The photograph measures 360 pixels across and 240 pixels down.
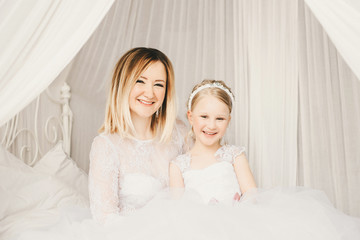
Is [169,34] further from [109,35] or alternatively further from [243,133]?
[243,133]

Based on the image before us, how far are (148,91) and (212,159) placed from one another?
1.37ft

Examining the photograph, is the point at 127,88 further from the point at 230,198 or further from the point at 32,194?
the point at 32,194

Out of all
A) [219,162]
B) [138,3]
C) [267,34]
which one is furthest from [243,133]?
[138,3]

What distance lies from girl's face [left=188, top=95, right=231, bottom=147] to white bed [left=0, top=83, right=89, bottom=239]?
0.66 meters

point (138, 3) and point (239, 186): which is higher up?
point (138, 3)

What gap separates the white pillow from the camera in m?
2.31

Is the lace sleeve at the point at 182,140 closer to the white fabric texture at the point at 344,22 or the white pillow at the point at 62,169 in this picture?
the white pillow at the point at 62,169

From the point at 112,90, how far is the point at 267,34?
77cm

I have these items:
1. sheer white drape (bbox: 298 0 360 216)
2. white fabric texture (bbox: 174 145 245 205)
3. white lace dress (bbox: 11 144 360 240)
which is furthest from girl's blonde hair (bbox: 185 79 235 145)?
white lace dress (bbox: 11 144 360 240)

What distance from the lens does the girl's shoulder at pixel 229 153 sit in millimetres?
1800

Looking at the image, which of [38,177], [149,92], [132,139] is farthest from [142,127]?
[38,177]

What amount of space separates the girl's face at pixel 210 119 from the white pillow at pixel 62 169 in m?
0.90

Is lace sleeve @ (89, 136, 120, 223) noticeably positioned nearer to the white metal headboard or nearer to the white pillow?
the white pillow

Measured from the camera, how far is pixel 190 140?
2.01 m
